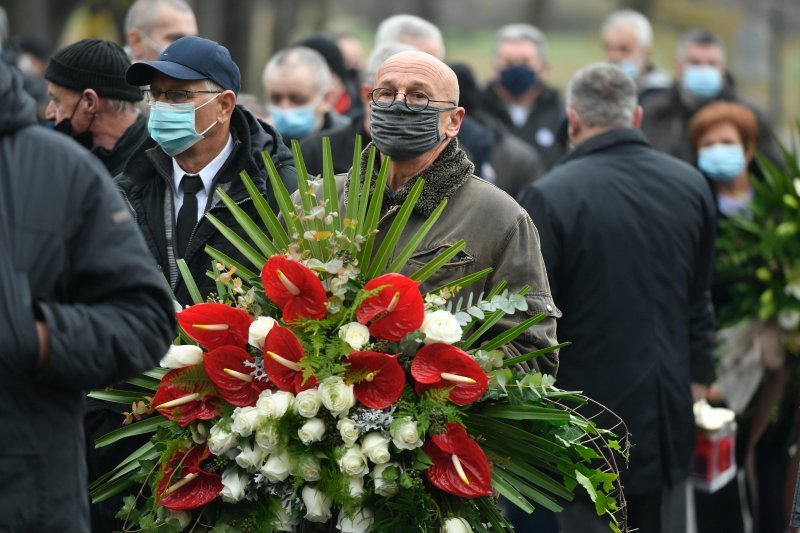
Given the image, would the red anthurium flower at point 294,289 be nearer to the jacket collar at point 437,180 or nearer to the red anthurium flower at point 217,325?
the red anthurium flower at point 217,325

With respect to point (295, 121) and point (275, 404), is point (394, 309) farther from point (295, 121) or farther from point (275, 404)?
point (295, 121)

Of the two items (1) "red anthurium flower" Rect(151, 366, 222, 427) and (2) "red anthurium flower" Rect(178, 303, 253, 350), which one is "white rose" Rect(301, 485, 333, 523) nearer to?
(1) "red anthurium flower" Rect(151, 366, 222, 427)

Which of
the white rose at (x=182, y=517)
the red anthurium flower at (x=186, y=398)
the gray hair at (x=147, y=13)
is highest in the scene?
the red anthurium flower at (x=186, y=398)

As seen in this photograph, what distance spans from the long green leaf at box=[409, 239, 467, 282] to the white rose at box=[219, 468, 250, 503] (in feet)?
2.50

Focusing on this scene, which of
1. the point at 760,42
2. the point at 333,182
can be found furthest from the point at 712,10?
the point at 333,182

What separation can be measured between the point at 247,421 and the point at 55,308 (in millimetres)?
862

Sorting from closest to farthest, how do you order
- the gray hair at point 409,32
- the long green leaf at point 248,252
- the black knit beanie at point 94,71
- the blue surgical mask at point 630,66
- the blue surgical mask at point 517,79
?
the long green leaf at point 248,252 → the black knit beanie at point 94,71 → the gray hair at point 409,32 → the blue surgical mask at point 517,79 → the blue surgical mask at point 630,66

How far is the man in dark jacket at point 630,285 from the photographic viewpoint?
618 cm

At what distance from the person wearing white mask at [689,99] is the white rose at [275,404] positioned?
500 centimetres

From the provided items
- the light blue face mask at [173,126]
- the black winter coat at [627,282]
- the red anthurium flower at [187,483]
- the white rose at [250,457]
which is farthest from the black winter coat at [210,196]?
the black winter coat at [627,282]

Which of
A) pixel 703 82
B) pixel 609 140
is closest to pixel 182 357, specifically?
pixel 609 140

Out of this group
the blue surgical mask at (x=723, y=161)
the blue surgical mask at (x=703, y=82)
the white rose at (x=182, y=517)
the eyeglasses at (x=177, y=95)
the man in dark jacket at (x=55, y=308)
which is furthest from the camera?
the blue surgical mask at (x=703, y=82)

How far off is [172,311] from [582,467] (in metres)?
1.39

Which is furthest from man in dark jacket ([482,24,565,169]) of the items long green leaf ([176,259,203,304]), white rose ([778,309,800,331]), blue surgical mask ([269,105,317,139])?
long green leaf ([176,259,203,304])
